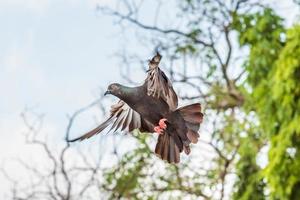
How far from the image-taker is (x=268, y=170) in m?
5.97

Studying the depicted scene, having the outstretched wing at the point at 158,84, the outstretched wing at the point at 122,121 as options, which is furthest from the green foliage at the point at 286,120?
the outstretched wing at the point at 158,84

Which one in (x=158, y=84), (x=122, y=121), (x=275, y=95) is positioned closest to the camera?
(x=158, y=84)

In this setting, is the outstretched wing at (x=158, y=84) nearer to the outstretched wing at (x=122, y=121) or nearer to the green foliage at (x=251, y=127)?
the outstretched wing at (x=122, y=121)

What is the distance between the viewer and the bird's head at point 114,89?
0.82 metres

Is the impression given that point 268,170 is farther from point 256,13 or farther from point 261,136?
point 256,13

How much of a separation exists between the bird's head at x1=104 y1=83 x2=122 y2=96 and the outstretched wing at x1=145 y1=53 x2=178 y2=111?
0.05 metres

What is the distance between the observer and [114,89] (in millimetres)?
824

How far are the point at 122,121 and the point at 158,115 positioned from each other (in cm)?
9

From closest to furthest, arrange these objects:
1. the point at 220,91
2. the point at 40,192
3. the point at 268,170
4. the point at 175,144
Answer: the point at 175,144 < the point at 40,192 < the point at 268,170 < the point at 220,91

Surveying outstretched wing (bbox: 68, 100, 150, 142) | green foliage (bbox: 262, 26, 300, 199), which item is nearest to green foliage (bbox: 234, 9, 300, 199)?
green foliage (bbox: 262, 26, 300, 199)

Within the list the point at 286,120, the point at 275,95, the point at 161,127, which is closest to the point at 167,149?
the point at 161,127

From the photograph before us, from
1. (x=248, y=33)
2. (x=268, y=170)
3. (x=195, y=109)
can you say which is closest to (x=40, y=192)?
(x=268, y=170)

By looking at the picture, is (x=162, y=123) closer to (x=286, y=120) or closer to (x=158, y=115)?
(x=158, y=115)

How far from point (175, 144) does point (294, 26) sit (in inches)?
217
